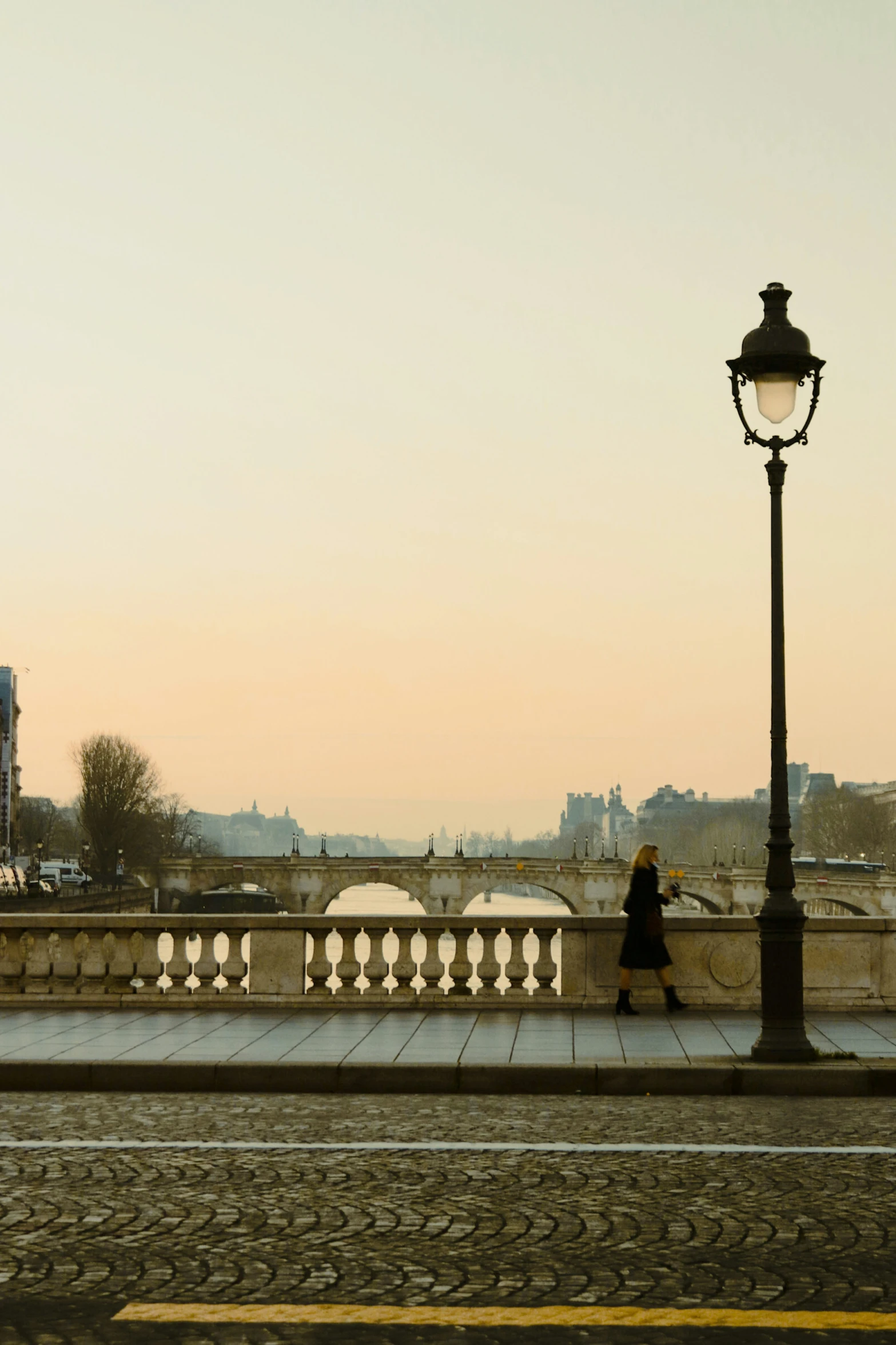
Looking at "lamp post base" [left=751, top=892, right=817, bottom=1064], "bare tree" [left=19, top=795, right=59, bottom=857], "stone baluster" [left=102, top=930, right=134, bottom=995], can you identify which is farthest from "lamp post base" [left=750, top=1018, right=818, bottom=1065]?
"bare tree" [left=19, top=795, right=59, bottom=857]

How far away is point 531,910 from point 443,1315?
537 feet

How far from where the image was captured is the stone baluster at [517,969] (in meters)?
14.2

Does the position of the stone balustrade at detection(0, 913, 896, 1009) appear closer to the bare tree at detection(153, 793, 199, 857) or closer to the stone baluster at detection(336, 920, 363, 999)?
the stone baluster at detection(336, 920, 363, 999)

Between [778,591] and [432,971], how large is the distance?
486cm

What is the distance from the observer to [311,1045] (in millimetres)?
11586

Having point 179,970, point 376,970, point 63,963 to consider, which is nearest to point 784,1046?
point 376,970

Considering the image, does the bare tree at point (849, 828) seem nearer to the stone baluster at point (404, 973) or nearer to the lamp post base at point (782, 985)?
the stone baluster at point (404, 973)

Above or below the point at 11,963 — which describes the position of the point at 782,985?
above

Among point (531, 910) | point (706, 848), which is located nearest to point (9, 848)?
point (531, 910)

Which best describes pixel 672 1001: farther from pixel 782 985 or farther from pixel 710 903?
pixel 710 903

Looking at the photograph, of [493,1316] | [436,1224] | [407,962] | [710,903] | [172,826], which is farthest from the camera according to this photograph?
[172,826]

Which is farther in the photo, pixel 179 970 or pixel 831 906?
pixel 831 906

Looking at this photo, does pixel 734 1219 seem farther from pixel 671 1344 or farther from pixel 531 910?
pixel 531 910

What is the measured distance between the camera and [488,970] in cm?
1430
